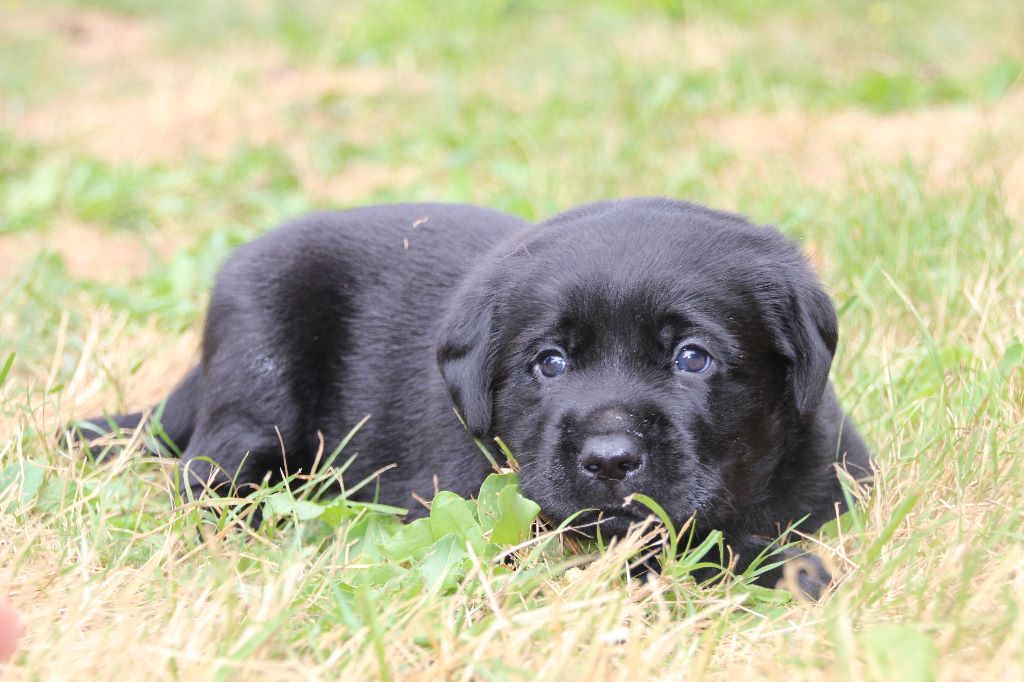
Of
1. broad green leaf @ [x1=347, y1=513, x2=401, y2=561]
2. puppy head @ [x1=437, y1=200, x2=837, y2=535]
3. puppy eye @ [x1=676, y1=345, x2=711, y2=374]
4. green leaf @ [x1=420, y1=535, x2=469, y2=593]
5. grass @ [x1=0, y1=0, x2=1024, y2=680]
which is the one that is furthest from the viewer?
broad green leaf @ [x1=347, y1=513, x2=401, y2=561]

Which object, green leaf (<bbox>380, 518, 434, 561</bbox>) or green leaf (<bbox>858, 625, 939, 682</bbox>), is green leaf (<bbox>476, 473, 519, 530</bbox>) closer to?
green leaf (<bbox>380, 518, 434, 561</bbox>)

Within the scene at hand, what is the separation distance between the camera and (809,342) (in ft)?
9.56

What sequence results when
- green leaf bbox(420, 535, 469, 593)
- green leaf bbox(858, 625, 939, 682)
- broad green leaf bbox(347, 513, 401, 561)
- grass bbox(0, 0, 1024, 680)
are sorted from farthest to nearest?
broad green leaf bbox(347, 513, 401, 561) → green leaf bbox(420, 535, 469, 593) → grass bbox(0, 0, 1024, 680) → green leaf bbox(858, 625, 939, 682)

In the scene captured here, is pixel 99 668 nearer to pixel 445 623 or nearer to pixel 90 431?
pixel 445 623

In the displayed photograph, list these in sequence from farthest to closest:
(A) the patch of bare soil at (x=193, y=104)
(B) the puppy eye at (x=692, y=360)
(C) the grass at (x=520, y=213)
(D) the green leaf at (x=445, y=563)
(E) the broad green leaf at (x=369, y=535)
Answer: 1. (A) the patch of bare soil at (x=193, y=104)
2. (E) the broad green leaf at (x=369, y=535)
3. (B) the puppy eye at (x=692, y=360)
4. (D) the green leaf at (x=445, y=563)
5. (C) the grass at (x=520, y=213)

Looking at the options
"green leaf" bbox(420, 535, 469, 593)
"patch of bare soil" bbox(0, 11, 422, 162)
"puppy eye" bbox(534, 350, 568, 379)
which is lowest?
"green leaf" bbox(420, 535, 469, 593)

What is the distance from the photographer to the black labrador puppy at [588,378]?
2.78 meters

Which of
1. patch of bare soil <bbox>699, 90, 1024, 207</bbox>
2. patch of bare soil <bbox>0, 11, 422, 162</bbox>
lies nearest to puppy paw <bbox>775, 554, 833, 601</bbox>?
patch of bare soil <bbox>699, 90, 1024, 207</bbox>

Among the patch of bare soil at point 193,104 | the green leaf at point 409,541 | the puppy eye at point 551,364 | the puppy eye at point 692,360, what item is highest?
the puppy eye at point 692,360

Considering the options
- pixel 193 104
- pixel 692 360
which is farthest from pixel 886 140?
pixel 193 104

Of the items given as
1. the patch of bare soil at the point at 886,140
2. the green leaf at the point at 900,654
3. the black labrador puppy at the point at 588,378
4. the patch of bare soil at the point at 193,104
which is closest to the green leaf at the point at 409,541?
the black labrador puppy at the point at 588,378

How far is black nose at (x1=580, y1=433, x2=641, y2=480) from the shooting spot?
→ 2.65 meters

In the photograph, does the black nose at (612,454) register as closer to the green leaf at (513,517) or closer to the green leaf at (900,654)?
the green leaf at (513,517)

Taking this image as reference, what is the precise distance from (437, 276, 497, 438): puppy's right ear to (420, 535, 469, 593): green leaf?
376 millimetres
